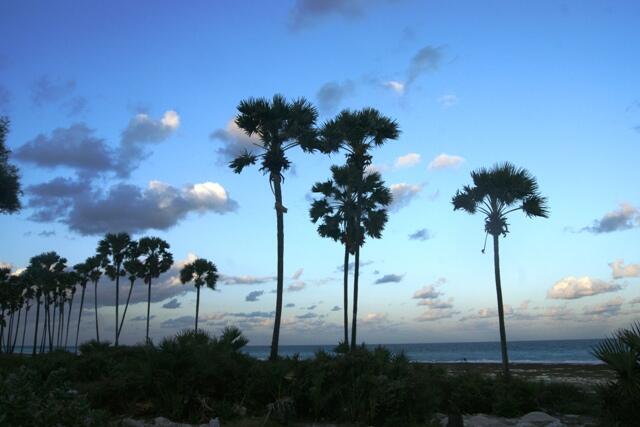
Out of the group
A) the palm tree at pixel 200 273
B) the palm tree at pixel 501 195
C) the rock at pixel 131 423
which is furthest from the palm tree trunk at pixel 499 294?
the palm tree at pixel 200 273

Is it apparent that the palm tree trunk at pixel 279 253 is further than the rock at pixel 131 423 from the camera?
Yes

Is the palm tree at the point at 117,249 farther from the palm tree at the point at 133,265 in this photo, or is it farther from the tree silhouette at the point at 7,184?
the tree silhouette at the point at 7,184

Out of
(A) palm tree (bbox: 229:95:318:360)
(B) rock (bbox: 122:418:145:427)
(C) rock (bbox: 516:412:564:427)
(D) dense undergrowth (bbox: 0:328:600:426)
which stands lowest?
(C) rock (bbox: 516:412:564:427)

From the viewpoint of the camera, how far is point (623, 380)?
30.1ft

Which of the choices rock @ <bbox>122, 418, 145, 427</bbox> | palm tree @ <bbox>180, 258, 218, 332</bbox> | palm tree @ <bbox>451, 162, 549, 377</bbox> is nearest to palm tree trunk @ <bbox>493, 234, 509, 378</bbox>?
palm tree @ <bbox>451, 162, 549, 377</bbox>

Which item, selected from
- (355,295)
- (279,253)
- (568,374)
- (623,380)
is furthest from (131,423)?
(568,374)

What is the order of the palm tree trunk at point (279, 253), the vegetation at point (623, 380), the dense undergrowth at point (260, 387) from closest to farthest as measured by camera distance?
the vegetation at point (623, 380) → the dense undergrowth at point (260, 387) → the palm tree trunk at point (279, 253)

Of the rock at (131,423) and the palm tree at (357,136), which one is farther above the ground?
the palm tree at (357,136)

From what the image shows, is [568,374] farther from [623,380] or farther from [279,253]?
[623,380]

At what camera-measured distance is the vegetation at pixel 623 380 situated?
350 inches

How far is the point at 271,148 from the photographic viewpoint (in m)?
27.5

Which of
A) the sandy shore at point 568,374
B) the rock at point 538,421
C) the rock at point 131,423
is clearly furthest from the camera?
the sandy shore at point 568,374

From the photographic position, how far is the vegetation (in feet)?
29.1

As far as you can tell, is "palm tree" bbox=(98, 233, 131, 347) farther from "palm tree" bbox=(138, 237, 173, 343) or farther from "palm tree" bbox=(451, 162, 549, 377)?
"palm tree" bbox=(451, 162, 549, 377)
